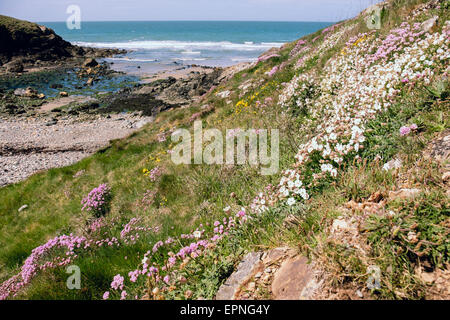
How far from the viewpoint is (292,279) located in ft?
8.09

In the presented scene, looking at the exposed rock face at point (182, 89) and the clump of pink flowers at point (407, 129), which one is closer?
the clump of pink flowers at point (407, 129)

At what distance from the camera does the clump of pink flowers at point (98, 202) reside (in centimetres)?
788

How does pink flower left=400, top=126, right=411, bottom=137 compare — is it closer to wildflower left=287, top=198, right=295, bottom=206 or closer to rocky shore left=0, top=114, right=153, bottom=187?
wildflower left=287, top=198, right=295, bottom=206

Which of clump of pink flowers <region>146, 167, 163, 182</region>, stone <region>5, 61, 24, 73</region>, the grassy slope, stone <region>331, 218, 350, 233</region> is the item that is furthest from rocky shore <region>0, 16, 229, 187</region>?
stone <region>331, 218, 350, 233</region>

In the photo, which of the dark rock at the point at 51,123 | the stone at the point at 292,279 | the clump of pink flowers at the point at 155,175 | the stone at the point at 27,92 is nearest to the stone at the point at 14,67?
the stone at the point at 27,92

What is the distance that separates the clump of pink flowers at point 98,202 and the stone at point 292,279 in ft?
21.8

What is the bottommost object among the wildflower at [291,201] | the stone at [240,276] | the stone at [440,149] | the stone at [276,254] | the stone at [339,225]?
the stone at [240,276]

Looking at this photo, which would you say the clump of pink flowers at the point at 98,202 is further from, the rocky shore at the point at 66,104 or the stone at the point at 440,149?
the rocky shore at the point at 66,104

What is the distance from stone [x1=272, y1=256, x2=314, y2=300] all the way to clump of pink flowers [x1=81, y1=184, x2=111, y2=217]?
6.63 meters

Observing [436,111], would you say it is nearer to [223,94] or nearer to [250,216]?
[250,216]

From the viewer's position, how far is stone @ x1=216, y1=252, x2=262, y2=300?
267 cm

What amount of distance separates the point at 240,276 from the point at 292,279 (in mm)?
594

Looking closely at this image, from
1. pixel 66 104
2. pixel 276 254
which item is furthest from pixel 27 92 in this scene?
pixel 276 254

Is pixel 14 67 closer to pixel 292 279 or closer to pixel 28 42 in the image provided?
pixel 28 42
